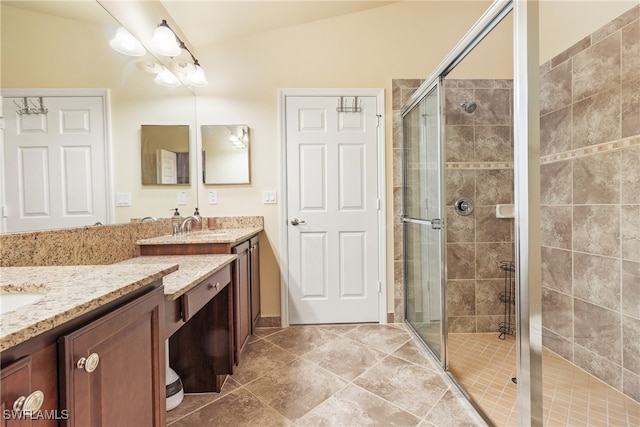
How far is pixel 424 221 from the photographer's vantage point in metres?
2.03

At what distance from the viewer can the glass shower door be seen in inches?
72.8

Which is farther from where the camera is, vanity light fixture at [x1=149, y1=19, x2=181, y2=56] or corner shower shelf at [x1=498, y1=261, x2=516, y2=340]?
corner shower shelf at [x1=498, y1=261, x2=516, y2=340]

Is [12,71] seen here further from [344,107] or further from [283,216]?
[344,107]

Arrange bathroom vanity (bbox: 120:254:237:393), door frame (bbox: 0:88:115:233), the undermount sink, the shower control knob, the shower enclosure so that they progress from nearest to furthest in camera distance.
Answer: the undermount sink → door frame (bbox: 0:88:115:233) → the shower enclosure → bathroom vanity (bbox: 120:254:237:393) → the shower control knob

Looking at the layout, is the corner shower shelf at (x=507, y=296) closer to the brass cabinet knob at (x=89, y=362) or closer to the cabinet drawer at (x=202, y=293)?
the cabinet drawer at (x=202, y=293)

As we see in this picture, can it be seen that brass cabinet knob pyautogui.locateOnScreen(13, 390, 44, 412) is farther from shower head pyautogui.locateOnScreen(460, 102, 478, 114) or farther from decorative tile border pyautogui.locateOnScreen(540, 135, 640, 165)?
shower head pyautogui.locateOnScreen(460, 102, 478, 114)

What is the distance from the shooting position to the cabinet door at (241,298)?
169cm

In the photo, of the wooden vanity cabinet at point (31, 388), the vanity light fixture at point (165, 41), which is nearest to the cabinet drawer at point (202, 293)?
the wooden vanity cabinet at point (31, 388)

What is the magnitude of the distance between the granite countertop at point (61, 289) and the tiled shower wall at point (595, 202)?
2.23 m

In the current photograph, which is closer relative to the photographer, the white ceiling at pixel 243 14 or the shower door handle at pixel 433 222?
the shower door handle at pixel 433 222

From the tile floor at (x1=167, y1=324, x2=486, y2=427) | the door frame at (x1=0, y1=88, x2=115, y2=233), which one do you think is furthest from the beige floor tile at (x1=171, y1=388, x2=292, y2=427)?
the door frame at (x1=0, y1=88, x2=115, y2=233)

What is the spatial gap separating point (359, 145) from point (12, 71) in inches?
80.6

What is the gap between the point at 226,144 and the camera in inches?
94.5

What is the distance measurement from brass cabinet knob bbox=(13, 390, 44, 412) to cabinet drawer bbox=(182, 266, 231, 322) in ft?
1.83
